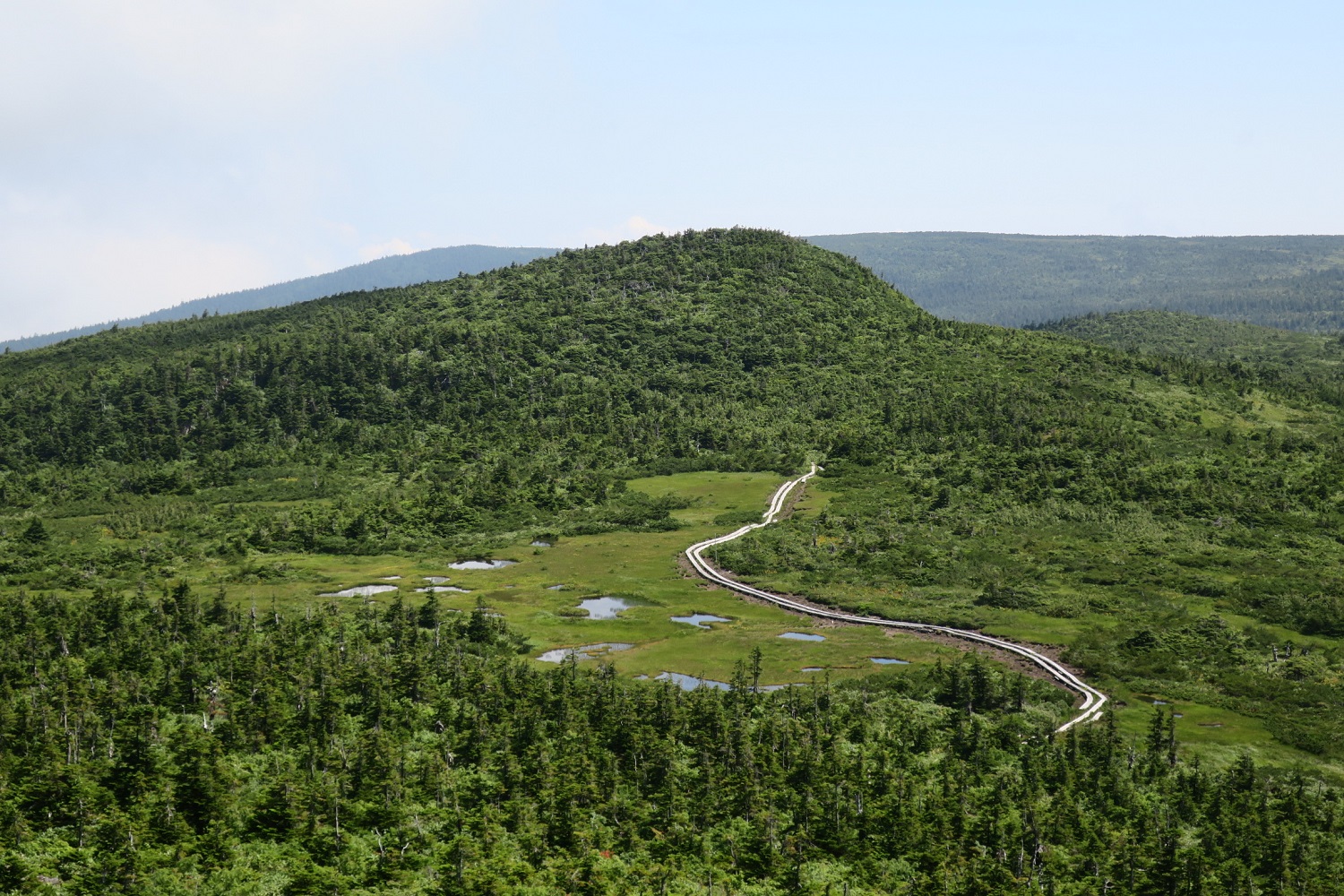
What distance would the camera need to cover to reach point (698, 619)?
121 metres

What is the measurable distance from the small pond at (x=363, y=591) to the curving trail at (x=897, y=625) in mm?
40056

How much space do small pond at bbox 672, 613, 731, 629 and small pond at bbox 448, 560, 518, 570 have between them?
33.8 m

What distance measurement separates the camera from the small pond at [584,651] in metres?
104

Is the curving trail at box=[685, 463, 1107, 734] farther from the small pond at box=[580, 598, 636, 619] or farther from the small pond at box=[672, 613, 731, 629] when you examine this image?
the small pond at box=[580, 598, 636, 619]

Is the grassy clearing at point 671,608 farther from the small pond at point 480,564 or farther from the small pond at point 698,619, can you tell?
the small pond at point 480,564

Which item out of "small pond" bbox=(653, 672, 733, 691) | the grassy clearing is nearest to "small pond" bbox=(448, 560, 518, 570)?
the grassy clearing

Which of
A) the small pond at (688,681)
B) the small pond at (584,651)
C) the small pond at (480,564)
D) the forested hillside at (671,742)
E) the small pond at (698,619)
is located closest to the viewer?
the forested hillside at (671,742)

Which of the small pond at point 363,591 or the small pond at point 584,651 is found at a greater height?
the small pond at point 363,591

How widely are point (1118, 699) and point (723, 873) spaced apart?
50.1 meters

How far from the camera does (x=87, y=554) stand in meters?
138

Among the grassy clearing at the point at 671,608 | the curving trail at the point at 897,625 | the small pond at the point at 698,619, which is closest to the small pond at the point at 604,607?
the grassy clearing at the point at 671,608

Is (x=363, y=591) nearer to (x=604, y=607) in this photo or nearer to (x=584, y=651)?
(x=604, y=607)

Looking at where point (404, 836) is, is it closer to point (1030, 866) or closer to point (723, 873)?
point (723, 873)

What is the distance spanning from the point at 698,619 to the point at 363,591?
40210mm
